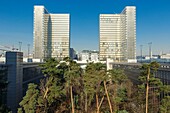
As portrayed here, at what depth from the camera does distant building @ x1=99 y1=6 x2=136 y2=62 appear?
98.9 meters

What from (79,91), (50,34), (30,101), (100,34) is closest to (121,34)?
(100,34)

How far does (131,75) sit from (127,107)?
14827 millimetres

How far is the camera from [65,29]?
103688 mm

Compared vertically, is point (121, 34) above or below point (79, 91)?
above

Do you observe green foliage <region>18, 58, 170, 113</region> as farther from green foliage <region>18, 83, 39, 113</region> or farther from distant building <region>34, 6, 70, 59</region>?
distant building <region>34, 6, 70, 59</region>

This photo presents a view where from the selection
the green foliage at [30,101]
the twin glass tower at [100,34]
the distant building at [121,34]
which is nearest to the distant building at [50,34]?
the twin glass tower at [100,34]

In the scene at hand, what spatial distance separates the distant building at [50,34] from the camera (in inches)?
3868

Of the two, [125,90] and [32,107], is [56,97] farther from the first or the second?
[125,90]

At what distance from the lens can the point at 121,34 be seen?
101812 millimetres

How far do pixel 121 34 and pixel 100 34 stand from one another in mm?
10372

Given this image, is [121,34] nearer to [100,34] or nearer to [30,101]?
[100,34]

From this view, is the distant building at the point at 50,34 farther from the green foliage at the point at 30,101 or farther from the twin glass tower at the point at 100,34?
the green foliage at the point at 30,101

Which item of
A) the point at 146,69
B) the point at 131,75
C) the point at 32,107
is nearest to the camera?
the point at 32,107

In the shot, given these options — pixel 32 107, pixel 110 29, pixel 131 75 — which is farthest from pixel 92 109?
pixel 110 29
